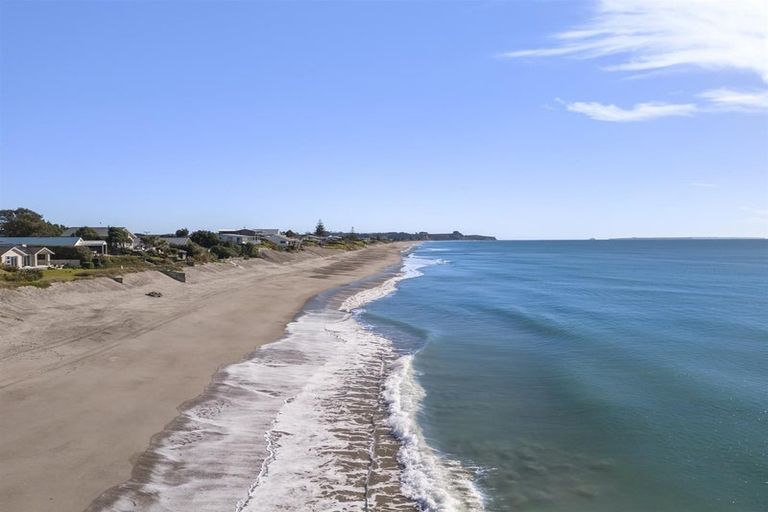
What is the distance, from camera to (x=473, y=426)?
13.6m

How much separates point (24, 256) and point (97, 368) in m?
34.7

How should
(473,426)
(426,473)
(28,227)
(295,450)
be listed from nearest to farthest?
(426,473), (295,450), (473,426), (28,227)

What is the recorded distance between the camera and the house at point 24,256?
4333 centimetres

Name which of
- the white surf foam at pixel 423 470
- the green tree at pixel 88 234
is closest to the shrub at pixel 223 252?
the green tree at pixel 88 234

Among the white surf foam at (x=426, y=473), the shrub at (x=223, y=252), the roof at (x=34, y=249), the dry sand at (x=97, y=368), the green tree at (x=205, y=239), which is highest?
the green tree at (x=205, y=239)

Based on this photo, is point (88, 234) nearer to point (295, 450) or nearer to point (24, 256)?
point (24, 256)

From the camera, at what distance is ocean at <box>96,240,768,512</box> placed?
9.97m

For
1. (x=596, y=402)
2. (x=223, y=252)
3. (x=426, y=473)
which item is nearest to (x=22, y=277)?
(x=426, y=473)

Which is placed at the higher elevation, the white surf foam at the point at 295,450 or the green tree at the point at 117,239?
the green tree at the point at 117,239

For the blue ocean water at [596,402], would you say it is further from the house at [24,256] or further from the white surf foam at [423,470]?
the house at [24,256]

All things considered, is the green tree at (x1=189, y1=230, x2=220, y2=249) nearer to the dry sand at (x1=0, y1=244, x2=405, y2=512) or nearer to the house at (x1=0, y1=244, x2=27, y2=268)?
the house at (x1=0, y1=244, x2=27, y2=268)

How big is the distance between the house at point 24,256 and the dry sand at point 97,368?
12.8m

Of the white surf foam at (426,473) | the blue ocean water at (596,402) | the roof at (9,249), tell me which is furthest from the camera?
the roof at (9,249)

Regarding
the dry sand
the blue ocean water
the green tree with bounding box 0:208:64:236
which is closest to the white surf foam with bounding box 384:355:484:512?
the blue ocean water
